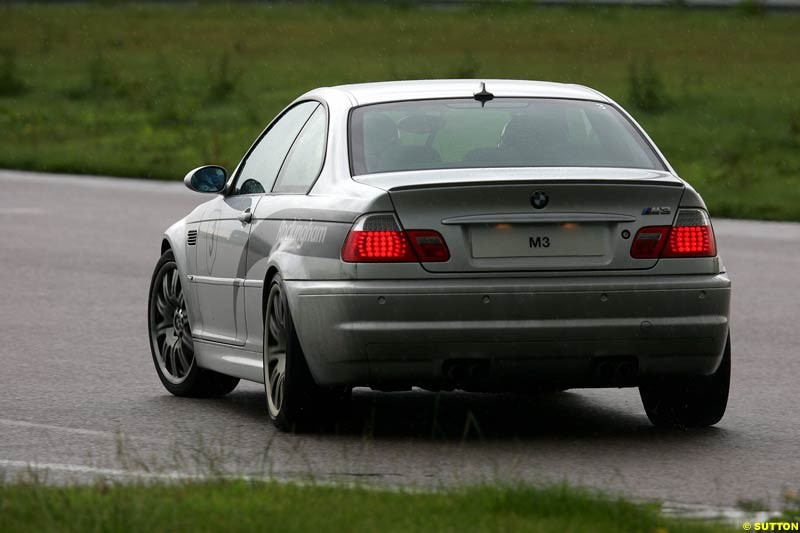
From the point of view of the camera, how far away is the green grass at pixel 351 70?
1163 inches

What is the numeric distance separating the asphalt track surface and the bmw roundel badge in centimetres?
89

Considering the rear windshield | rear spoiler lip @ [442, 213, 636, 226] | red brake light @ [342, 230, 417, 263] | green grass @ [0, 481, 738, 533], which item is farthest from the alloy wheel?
green grass @ [0, 481, 738, 533]

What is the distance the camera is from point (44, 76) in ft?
148

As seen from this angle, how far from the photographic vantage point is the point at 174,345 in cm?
1078

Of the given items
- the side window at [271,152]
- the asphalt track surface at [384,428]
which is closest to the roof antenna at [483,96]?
the side window at [271,152]

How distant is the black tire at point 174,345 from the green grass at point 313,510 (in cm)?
355

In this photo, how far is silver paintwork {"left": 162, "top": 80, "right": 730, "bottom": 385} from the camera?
832cm

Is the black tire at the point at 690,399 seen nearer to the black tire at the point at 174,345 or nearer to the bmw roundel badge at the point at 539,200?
the bmw roundel badge at the point at 539,200

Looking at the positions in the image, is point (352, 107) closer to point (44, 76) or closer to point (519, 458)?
point (519, 458)

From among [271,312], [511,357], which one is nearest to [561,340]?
[511,357]

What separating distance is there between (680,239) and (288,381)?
1.77m

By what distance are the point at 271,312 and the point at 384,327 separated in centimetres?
95

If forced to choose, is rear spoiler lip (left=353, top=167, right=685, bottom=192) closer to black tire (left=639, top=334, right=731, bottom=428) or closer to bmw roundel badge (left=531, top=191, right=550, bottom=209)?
bmw roundel badge (left=531, top=191, right=550, bottom=209)

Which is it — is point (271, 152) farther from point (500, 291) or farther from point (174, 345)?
point (500, 291)
